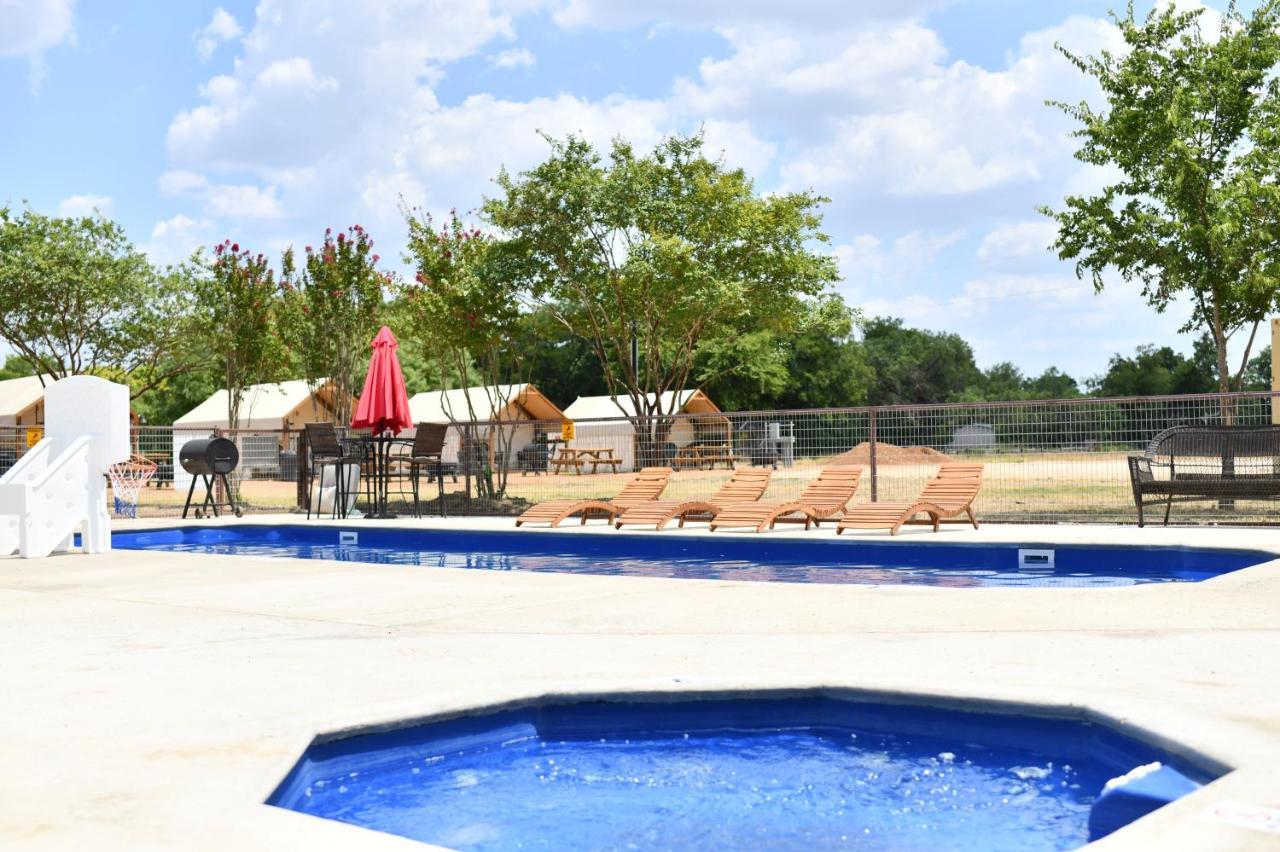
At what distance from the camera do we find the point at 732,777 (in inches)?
150

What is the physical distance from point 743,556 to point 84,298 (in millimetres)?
22876

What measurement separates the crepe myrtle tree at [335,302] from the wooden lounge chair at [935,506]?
13.6m

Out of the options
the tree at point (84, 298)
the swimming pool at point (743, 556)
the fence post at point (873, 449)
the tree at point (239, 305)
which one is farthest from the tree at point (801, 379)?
the swimming pool at point (743, 556)

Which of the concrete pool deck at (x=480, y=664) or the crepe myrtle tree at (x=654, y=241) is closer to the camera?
the concrete pool deck at (x=480, y=664)

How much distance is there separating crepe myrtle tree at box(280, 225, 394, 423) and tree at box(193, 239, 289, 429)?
449 millimetres

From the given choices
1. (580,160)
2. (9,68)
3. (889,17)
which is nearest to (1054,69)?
(889,17)

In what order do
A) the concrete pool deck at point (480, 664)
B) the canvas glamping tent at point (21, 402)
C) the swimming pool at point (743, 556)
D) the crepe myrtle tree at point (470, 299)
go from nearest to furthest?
1. the concrete pool deck at point (480, 664)
2. the swimming pool at point (743, 556)
3. the crepe myrtle tree at point (470, 299)
4. the canvas glamping tent at point (21, 402)

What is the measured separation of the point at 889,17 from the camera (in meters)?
15.0

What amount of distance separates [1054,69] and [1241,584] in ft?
36.7

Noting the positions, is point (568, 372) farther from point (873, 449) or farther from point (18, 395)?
point (873, 449)

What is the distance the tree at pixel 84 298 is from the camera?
27250 millimetres

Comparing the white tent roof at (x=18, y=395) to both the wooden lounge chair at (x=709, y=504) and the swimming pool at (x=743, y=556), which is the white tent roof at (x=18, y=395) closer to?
the swimming pool at (x=743, y=556)

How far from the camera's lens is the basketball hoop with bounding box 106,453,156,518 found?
17220 millimetres

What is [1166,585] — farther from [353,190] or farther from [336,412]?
[336,412]
